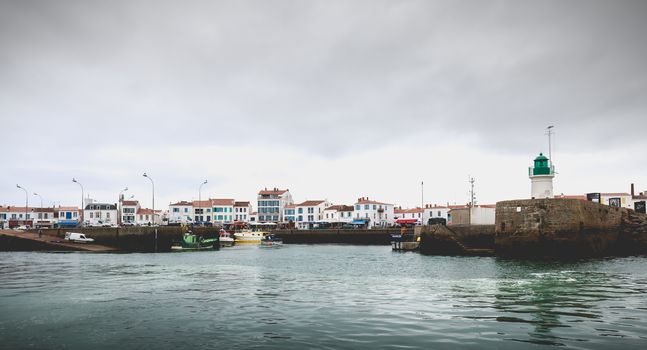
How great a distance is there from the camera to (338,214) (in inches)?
4466

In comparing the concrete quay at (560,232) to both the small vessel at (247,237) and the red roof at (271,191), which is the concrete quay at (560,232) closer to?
the small vessel at (247,237)

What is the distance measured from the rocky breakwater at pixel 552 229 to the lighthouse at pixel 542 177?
15.5ft

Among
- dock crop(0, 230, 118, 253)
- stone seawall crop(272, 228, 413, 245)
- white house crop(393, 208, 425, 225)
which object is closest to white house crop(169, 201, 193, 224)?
stone seawall crop(272, 228, 413, 245)

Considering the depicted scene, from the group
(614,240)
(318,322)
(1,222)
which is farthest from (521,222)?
(1,222)

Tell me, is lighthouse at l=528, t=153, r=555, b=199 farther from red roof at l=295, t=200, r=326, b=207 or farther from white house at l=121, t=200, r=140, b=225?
white house at l=121, t=200, r=140, b=225

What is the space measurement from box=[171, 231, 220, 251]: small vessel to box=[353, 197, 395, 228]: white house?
55.0 m

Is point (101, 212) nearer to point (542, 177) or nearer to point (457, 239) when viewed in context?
point (457, 239)

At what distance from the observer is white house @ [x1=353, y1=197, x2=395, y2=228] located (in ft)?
360

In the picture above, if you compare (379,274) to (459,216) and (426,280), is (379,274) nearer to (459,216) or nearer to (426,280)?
(426,280)

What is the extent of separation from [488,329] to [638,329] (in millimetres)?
3953

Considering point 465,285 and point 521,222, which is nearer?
point 465,285

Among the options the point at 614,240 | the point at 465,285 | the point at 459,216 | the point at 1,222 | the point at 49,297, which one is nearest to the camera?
the point at 49,297

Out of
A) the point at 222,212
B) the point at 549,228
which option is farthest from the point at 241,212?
the point at 549,228

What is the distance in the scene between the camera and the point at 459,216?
48938mm
